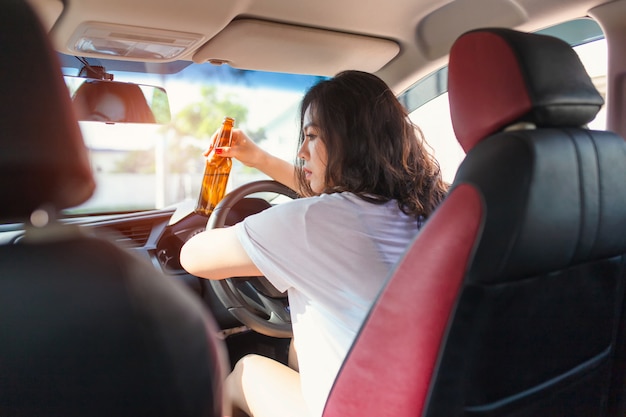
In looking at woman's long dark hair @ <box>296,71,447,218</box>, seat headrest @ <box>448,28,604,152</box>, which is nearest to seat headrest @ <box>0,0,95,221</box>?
seat headrest @ <box>448,28,604,152</box>

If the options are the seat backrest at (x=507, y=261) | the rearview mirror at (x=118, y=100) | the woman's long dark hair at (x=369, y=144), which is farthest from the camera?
the rearview mirror at (x=118, y=100)

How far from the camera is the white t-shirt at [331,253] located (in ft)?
4.00

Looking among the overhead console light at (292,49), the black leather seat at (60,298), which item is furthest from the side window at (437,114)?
the black leather seat at (60,298)

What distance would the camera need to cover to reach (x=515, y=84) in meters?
0.97

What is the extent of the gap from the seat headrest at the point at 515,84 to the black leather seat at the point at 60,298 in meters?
0.64

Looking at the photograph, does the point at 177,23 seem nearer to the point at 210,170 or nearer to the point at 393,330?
the point at 210,170

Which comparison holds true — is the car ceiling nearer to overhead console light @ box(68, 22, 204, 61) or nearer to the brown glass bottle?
overhead console light @ box(68, 22, 204, 61)

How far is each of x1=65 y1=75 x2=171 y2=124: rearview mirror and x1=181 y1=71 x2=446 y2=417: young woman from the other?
69 centimetres

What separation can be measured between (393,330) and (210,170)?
1186 mm

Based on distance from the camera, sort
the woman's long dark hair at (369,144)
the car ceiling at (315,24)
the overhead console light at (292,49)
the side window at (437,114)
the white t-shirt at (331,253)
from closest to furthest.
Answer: the white t-shirt at (331,253) < the woman's long dark hair at (369,144) < the car ceiling at (315,24) < the overhead console light at (292,49) < the side window at (437,114)

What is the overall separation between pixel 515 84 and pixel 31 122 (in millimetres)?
750

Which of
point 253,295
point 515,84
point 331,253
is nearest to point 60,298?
point 331,253

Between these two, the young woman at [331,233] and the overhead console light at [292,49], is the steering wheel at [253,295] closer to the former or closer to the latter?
the young woman at [331,233]

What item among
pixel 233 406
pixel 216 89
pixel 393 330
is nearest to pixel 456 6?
pixel 393 330
